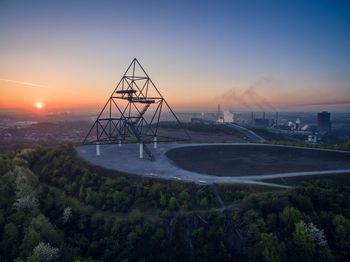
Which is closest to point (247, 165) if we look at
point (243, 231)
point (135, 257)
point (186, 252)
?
point (243, 231)

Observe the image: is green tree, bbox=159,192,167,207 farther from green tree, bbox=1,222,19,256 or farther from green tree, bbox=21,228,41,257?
green tree, bbox=1,222,19,256

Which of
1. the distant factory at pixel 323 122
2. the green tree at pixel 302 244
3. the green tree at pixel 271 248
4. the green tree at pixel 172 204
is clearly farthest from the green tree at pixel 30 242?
the distant factory at pixel 323 122

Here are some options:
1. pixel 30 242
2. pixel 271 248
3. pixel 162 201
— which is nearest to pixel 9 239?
pixel 30 242

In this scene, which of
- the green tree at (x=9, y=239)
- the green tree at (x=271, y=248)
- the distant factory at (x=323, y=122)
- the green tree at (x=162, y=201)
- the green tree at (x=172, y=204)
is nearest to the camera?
the green tree at (x=271, y=248)

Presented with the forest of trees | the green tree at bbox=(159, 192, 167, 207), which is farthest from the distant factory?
the green tree at bbox=(159, 192, 167, 207)

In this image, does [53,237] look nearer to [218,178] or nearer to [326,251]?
[218,178]

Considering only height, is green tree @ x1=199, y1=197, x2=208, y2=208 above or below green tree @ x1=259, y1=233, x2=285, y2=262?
above

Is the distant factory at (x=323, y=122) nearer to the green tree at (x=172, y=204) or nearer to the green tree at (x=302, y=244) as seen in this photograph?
the green tree at (x=302, y=244)

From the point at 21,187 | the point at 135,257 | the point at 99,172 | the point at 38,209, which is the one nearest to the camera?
the point at 135,257
